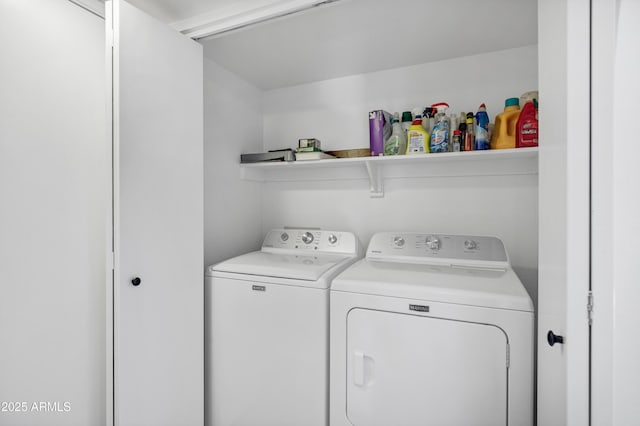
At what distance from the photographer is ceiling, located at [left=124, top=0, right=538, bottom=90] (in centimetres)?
155

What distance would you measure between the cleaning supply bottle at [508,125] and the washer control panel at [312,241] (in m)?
1.02

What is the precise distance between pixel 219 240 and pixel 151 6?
1.36 meters

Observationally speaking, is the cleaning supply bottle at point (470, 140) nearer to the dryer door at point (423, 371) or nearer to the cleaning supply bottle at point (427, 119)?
the cleaning supply bottle at point (427, 119)

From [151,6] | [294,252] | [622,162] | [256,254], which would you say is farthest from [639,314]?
[151,6]

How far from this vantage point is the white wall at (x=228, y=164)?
82.6 inches

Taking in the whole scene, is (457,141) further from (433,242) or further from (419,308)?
(419,308)

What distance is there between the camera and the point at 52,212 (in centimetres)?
132

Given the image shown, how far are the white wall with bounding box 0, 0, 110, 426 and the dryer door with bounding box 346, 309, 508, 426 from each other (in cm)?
121

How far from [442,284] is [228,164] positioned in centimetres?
161

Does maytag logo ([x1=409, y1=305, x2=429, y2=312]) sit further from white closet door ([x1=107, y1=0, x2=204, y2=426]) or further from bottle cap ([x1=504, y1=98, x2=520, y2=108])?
bottle cap ([x1=504, y1=98, x2=520, y2=108])

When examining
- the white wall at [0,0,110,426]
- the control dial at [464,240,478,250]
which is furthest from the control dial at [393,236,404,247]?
the white wall at [0,0,110,426]

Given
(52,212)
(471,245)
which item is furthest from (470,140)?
(52,212)

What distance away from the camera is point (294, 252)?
2168 mm

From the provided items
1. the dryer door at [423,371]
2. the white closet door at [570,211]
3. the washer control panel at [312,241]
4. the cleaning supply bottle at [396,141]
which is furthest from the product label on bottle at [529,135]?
the washer control panel at [312,241]
